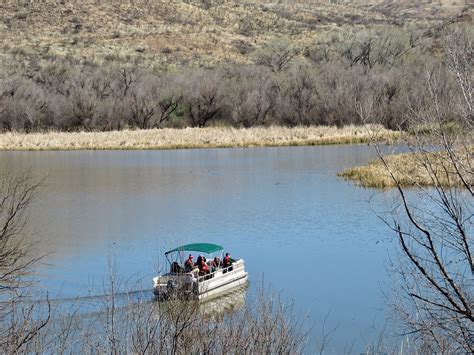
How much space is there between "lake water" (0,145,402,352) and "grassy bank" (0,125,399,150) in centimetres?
955

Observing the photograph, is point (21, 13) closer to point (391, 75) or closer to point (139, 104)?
point (139, 104)

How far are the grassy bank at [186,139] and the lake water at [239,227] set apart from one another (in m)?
9.55

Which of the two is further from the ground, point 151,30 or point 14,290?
point 151,30

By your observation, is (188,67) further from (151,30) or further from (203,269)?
(203,269)

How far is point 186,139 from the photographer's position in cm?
4797

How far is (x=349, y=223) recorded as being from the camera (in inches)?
788

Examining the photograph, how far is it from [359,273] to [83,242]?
7343 mm

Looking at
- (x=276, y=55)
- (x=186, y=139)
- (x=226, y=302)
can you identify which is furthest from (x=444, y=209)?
(x=276, y=55)

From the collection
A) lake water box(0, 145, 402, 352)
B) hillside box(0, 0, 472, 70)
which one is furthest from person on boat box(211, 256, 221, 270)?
hillside box(0, 0, 472, 70)

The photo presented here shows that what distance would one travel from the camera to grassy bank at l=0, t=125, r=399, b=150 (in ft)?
152

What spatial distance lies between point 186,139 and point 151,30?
5060 centimetres

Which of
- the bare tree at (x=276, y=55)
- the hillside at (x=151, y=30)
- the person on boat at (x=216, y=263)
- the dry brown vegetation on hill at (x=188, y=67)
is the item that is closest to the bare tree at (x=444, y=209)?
the person on boat at (x=216, y=263)

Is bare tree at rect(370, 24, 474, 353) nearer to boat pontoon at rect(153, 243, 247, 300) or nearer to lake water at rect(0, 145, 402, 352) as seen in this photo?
lake water at rect(0, 145, 402, 352)

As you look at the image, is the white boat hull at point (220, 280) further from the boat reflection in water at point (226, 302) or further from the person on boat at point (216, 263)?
the person on boat at point (216, 263)
